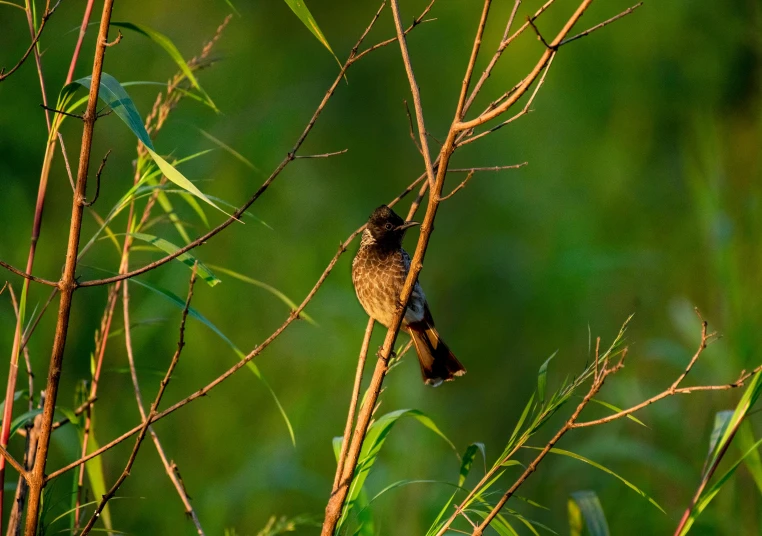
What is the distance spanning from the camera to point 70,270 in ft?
6.44

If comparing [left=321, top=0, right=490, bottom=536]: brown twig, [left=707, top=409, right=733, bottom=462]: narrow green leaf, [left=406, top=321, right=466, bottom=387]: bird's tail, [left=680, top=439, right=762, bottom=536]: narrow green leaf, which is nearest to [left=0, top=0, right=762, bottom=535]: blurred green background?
[left=406, top=321, right=466, bottom=387]: bird's tail

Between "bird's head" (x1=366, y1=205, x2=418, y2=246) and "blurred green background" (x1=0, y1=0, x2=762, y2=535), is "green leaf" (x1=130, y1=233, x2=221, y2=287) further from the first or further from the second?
"bird's head" (x1=366, y1=205, x2=418, y2=246)

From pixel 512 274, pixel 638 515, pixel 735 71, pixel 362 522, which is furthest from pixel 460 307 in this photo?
pixel 362 522

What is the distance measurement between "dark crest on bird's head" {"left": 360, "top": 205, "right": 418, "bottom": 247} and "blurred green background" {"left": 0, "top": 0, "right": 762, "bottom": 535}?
942 mm

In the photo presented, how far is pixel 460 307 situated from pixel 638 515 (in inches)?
88.1

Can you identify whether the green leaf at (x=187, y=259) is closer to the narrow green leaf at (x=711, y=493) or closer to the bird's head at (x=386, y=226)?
the narrow green leaf at (x=711, y=493)

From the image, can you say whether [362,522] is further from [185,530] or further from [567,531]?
[567,531]

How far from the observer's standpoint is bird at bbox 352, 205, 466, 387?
13.2 ft

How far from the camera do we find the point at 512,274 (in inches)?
254

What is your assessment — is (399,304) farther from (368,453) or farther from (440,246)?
(440,246)

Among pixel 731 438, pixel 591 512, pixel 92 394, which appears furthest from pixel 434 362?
pixel 731 438

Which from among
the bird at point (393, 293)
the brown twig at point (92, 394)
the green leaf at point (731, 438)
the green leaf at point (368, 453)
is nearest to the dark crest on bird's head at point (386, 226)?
the bird at point (393, 293)

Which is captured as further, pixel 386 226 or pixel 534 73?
pixel 386 226

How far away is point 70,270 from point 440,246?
524 cm
